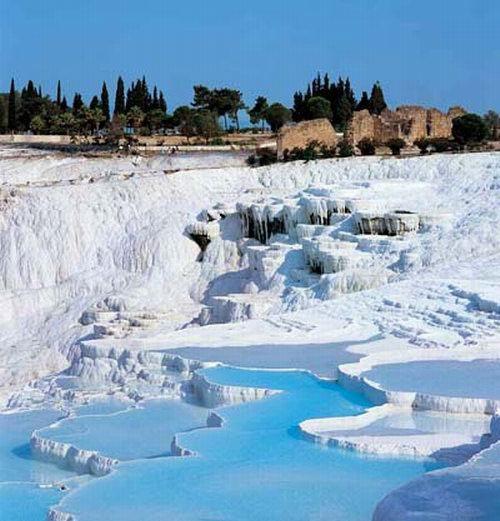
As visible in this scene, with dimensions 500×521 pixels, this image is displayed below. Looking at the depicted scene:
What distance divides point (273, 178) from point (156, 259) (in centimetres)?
413

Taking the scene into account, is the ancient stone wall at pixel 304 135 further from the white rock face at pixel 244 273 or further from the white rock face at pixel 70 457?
the white rock face at pixel 70 457

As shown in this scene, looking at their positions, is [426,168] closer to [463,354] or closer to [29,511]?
[463,354]

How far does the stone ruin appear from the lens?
29.4 m

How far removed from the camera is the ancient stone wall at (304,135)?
1117 inches

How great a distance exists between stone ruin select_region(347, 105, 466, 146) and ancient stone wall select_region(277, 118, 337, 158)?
1.69 feet

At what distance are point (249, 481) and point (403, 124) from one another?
23432 mm

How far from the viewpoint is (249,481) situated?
7945 millimetres

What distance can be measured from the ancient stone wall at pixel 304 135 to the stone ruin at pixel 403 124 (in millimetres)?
516

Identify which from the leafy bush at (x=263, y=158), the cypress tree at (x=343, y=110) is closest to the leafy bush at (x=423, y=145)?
the leafy bush at (x=263, y=158)

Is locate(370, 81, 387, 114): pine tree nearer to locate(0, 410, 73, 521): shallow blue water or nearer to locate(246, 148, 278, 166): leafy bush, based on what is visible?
locate(246, 148, 278, 166): leafy bush

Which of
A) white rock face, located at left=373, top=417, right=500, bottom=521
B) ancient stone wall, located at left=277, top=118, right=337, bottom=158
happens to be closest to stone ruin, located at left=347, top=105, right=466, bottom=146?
ancient stone wall, located at left=277, top=118, right=337, bottom=158

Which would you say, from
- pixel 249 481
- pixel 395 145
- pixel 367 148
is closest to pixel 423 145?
pixel 395 145

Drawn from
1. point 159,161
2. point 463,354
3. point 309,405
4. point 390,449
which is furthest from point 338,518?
point 159,161

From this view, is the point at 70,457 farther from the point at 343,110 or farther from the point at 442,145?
the point at 343,110
